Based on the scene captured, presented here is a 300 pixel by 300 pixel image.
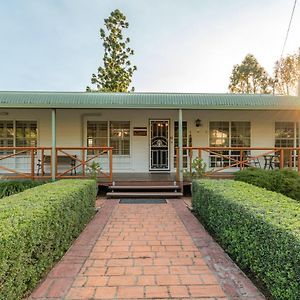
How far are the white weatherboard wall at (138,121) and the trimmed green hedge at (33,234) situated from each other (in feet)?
20.2

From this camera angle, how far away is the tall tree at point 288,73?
2517 cm

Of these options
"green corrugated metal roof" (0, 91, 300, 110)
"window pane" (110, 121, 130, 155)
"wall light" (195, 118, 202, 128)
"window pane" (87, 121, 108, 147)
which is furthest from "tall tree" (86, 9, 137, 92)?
"green corrugated metal roof" (0, 91, 300, 110)

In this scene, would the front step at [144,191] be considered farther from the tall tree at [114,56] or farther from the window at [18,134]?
the tall tree at [114,56]

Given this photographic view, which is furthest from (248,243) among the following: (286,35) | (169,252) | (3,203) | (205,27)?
(205,27)

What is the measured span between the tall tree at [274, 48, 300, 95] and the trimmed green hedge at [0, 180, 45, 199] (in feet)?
78.5

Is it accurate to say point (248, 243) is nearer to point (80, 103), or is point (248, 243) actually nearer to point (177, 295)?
point (177, 295)

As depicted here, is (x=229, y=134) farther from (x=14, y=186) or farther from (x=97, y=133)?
(x=14, y=186)

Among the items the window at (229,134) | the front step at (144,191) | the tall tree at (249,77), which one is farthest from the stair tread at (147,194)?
the tall tree at (249,77)

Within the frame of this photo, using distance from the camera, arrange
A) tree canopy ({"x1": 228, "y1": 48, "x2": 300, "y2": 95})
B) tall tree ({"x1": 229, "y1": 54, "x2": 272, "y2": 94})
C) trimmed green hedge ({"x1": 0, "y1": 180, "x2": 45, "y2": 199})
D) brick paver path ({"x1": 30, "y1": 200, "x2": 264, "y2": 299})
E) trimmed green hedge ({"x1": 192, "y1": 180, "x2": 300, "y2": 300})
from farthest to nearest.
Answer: tall tree ({"x1": 229, "y1": 54, "x2": 272, "y2": 94}), tree canopy ({"x1": 228, "y1": 48, "x2": 300, "y2": 95}), trimmed green hedge ({"x1": 0, "y1": 180, "x2": 45, "y2": 199}), brick paver path ({"x1": 30, "y1": 200, "x2": 264, "y2": 299}), trimmed green hedge ({"x1": 192, "y1": 180, "x2": 300, "y2": 300})

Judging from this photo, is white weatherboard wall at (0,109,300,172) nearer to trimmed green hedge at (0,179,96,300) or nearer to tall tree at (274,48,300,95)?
trimmed green hedge at (0,179,96,300)

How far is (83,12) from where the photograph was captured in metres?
14.3

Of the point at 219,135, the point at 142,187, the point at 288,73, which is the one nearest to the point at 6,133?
the point at 142,187

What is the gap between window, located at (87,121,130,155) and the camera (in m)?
10.6

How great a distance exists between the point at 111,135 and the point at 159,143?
184 cm
